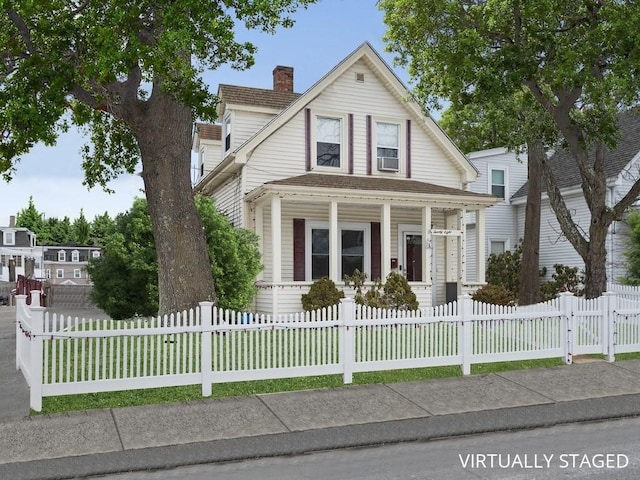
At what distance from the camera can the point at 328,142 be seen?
66.0 feet

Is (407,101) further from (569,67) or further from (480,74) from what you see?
(569,67)

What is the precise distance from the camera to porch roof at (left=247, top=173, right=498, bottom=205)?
1733 cm

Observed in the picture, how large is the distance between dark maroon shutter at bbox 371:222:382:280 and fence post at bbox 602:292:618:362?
969 centimetres

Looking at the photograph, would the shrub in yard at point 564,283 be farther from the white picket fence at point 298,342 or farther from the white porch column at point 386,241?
the white picket fence at point 298,342

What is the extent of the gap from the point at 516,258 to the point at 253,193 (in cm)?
1203

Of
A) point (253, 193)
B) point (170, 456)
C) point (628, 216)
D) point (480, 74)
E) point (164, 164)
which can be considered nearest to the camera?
point (170, 456)

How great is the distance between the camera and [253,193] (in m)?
18.1

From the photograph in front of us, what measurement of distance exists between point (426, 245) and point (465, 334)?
910cm

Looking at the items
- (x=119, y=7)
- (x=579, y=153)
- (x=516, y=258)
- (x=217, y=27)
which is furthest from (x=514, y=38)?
(x=516, y=258)

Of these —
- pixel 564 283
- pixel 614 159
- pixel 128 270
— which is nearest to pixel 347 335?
pixel 128 270

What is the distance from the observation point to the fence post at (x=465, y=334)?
10.2 m

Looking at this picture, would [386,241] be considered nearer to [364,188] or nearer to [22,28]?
[364,188]

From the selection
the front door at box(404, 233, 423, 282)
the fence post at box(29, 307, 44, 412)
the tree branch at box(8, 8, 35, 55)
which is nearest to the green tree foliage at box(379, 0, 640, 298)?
the front door at box(404, 233, 423, 282)

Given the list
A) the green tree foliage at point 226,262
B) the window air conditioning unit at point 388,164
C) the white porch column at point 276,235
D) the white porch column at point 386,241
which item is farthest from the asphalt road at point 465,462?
the window air conditioning unit at point 388,164
